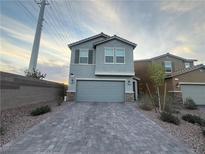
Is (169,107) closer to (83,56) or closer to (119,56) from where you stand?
(119,56)

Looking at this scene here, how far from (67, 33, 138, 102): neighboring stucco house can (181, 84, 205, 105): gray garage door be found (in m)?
5.50

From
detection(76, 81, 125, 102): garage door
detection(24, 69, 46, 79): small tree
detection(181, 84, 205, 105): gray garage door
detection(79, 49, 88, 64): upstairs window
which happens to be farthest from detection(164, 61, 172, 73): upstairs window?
detection(24, 69, 46, 79): small tree

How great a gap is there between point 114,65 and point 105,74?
1442mm

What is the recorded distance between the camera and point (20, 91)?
27.4ft

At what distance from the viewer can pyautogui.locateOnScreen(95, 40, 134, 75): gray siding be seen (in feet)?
45.3

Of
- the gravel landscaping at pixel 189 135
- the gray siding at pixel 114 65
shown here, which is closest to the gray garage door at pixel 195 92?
the gray siding at pixel 114 65

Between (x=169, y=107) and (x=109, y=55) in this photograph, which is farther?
(x=109, y=55)

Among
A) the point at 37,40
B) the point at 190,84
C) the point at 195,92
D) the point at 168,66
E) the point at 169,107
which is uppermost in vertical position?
the point at 37,40

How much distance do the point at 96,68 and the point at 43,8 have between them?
1175cm

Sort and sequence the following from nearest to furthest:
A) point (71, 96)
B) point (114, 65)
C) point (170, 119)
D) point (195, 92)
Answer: point (170, 119) < point (195, 92) < point (71, 96) < point (114, 65)

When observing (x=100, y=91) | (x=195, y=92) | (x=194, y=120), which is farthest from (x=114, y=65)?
(x=195, y=92)

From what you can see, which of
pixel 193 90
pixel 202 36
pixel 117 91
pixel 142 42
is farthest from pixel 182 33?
pixel 117 91

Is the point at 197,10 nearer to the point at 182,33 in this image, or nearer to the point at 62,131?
the point at 182,33

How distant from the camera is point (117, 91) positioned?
13828 millimetres
